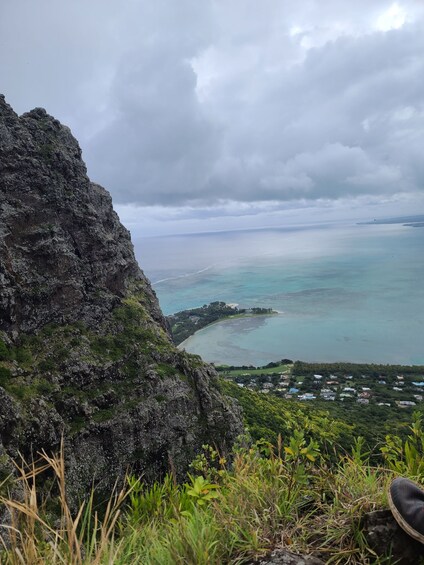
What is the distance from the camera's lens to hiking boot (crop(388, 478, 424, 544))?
6.87 feet

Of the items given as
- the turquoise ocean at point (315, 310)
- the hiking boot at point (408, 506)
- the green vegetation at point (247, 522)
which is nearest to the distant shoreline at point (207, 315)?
the turquoise ocean at point (315, 310)

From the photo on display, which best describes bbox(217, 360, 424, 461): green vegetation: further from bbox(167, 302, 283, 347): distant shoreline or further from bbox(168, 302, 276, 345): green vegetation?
bbox(167, 302, 283, 347): distant shoreline

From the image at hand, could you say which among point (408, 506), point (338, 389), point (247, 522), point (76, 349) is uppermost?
point (408, 506)

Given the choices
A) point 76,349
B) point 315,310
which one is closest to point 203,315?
point 315,310

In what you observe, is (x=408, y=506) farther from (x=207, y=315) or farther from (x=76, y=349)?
(x=207, y=315)

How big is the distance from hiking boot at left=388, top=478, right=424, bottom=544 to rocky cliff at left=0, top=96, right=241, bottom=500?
14.8 m

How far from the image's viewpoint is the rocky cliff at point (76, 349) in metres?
16.4

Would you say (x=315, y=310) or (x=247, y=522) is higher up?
(x=247, y=522)

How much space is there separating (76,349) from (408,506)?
763 inches

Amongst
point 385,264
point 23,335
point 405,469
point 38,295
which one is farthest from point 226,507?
point 385,264

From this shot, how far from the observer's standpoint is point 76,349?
19.4 meters

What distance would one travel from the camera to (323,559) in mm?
2283

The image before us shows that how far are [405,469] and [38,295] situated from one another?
813 inches

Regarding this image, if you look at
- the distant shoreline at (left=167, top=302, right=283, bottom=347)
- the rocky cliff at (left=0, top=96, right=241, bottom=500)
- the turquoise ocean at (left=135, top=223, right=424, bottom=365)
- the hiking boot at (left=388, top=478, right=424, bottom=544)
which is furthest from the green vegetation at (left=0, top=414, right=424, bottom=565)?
the distant shoreline at (left=167, top=302, right=283, bottom=347)
